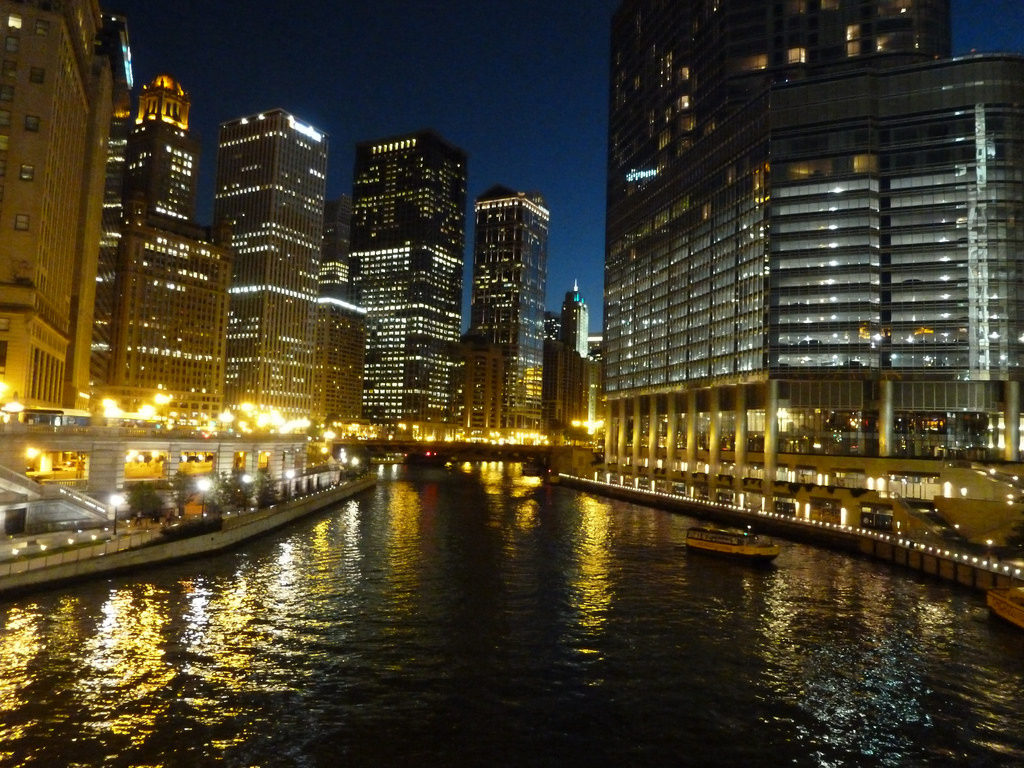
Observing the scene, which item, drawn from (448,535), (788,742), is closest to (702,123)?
(448,535)

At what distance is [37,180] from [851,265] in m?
102

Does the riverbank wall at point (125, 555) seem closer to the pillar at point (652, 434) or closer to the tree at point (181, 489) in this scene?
the tree at point (181, 489)

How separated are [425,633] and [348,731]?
41.9 ft

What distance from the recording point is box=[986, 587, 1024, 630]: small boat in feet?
144

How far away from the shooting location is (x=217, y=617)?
1646 inches

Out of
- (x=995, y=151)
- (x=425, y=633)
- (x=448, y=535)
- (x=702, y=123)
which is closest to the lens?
(x=425, y=633)

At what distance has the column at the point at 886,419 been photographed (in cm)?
10094

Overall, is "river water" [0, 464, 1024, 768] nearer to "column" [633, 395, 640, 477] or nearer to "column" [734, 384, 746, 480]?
"column" [734, 384, 746, 480]

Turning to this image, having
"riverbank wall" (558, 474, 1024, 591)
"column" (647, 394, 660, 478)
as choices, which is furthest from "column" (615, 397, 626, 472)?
"riverbank wall" (558, 474, 1024, 591)

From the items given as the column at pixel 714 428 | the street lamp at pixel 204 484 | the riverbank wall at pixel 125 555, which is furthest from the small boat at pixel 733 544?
the column at pixel 714 428

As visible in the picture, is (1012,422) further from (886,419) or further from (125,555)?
(125,555)

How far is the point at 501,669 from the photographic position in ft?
114

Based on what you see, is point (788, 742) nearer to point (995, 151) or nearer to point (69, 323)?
point (995, 151)

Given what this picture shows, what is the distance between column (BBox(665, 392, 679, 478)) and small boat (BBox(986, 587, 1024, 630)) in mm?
91785
